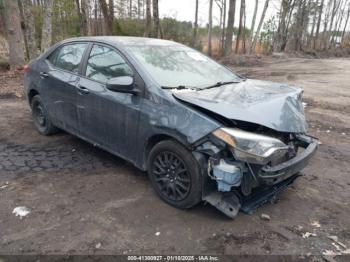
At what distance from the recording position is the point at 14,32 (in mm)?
10977

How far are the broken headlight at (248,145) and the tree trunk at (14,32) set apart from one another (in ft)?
33.9

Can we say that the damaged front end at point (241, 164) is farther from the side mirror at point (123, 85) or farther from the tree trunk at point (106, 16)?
the tree trunk at point (106, 16)

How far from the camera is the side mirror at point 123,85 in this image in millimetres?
→ 3584

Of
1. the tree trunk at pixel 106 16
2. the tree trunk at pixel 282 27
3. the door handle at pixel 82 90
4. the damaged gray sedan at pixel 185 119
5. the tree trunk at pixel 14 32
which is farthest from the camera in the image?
the tree trunk at pixel 282 27

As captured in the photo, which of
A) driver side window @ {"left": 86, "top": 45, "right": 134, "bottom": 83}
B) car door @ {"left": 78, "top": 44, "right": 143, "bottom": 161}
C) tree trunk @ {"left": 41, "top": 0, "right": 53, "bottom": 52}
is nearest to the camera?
car door @ {"left": 78, "top": 44, "right": 143, "bottom": 161}

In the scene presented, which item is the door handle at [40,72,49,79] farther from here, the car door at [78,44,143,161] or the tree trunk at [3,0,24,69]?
the tree trunk at [3,0,24,69]

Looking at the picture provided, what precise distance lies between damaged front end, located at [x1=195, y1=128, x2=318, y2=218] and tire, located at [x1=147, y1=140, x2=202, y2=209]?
3.9 inches

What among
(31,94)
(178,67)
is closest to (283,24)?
(31,94)

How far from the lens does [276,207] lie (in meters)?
3.60

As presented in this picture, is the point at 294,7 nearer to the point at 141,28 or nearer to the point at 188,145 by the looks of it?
the point at 141,28

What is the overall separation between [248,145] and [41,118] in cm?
399

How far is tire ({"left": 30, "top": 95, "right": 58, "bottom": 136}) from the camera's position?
538 cm

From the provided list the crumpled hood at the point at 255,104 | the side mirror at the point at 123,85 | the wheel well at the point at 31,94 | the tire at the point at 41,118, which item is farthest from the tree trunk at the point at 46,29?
the crumpled hood at the point at 255,104

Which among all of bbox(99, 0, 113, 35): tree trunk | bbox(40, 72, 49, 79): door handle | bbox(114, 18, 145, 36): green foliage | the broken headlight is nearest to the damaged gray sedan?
the broken headlight
